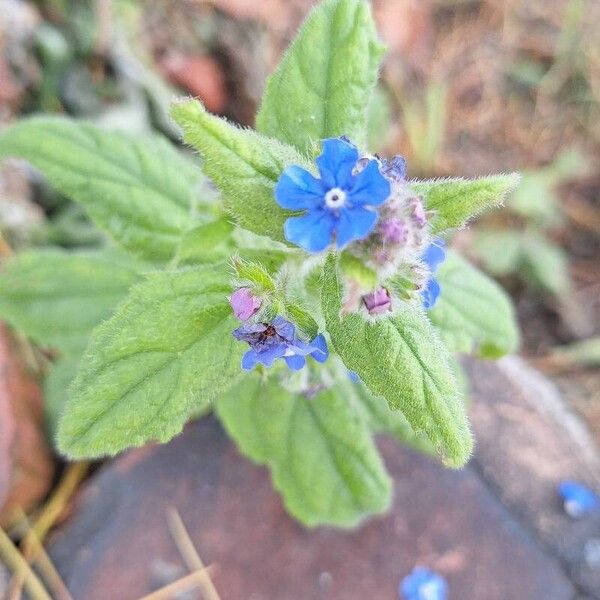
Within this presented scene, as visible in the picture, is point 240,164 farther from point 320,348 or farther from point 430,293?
point 430,293

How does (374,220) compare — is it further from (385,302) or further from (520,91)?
A: (520,91)

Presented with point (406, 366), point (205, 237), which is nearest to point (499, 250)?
point (205, 237)

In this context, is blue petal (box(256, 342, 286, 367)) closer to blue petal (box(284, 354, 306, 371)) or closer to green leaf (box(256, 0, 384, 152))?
blue petal (box(284, 354, 306, 371))

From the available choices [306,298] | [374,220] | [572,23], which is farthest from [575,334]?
[374,220]

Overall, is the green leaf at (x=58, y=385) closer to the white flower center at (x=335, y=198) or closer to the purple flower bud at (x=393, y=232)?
the white flower center at (x=335, y=198)

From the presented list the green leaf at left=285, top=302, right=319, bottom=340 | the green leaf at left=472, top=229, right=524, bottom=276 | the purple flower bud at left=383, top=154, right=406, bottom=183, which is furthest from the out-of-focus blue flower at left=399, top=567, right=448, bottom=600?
the green leaf at left=472, top=229, right=524, bottom=276
